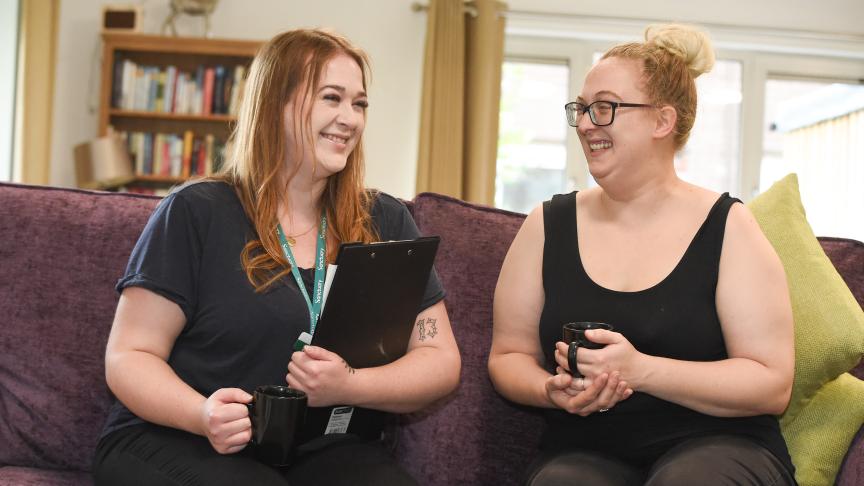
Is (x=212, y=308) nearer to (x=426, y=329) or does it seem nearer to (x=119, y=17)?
(x=426, y=329)

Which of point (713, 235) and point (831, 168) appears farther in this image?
point (831, 168)

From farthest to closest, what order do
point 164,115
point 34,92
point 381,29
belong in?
point 381,29, point 164,115, point 34,92

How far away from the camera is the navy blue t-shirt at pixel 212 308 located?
1486mm

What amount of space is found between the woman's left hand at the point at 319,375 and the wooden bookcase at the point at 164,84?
146 inches

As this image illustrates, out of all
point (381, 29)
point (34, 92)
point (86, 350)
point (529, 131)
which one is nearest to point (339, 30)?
point (381, 29)

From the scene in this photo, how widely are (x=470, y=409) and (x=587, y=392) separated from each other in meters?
0.38

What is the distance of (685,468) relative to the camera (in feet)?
4.49

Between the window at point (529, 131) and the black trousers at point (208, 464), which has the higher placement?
the window at point (529, 131)

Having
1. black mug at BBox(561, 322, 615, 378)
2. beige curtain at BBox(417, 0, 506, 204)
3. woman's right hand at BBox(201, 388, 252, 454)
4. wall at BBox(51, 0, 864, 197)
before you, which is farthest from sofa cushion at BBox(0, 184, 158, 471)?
wall at BBox(51, 0, 864, 197)

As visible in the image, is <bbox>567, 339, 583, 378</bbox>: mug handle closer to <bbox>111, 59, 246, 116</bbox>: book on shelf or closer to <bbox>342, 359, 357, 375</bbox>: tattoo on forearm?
<bbox>342, 359, 357, 375</bbox>: tattoo on forearm

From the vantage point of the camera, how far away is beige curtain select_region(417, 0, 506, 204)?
5.21 m

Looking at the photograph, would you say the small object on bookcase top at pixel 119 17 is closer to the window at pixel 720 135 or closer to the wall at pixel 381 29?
the wall at pixel 381 29

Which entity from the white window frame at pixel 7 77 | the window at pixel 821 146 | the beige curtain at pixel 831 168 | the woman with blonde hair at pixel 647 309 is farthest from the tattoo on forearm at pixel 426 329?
the beige curtain at pixel 831 168

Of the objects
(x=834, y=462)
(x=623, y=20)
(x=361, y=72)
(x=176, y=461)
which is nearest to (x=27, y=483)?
(x=176, y=461)
